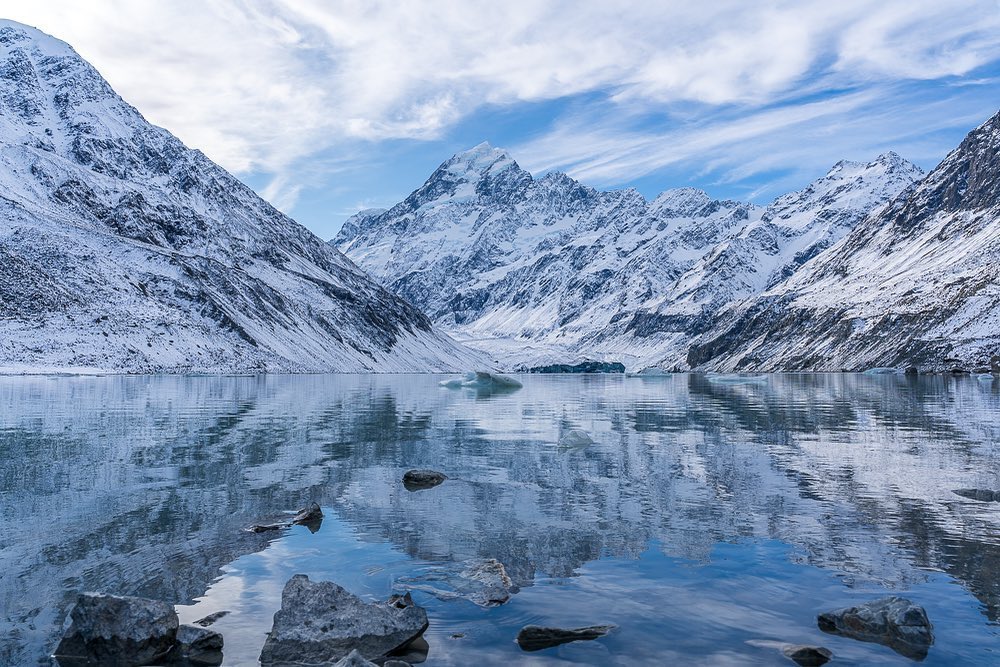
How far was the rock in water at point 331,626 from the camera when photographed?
1079cm

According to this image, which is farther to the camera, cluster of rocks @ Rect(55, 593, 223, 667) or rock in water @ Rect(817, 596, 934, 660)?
rock in water @ Rect(817, 596, 934, 660)

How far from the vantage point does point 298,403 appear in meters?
66.4

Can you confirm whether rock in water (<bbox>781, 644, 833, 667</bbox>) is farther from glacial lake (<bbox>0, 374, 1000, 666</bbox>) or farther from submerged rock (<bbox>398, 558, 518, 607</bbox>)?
submerged rock (<bbox>398, 558, 518, 607</bbox>)

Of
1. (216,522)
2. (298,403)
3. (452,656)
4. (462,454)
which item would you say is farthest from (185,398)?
(452,656)

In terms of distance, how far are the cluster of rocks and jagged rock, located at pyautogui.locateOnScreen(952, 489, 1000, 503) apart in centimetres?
2013

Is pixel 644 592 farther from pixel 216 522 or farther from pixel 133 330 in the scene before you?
pixel 133 330

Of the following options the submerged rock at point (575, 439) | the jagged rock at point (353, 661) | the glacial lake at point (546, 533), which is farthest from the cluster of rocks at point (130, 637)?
the submerged rock at point (575, 439)

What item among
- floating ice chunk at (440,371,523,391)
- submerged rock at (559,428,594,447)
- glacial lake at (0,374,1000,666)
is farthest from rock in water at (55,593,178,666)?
floating ice chunk at (440,371,523,391)

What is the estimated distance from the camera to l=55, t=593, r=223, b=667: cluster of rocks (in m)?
10.6

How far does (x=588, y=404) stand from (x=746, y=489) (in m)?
46.3

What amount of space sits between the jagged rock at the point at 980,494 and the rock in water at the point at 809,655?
1329cm

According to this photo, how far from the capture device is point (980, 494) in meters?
21.4

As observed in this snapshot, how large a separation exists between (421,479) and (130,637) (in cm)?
1390

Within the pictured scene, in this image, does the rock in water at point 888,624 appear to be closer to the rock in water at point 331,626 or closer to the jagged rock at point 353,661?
the rock in water at point 331,626
